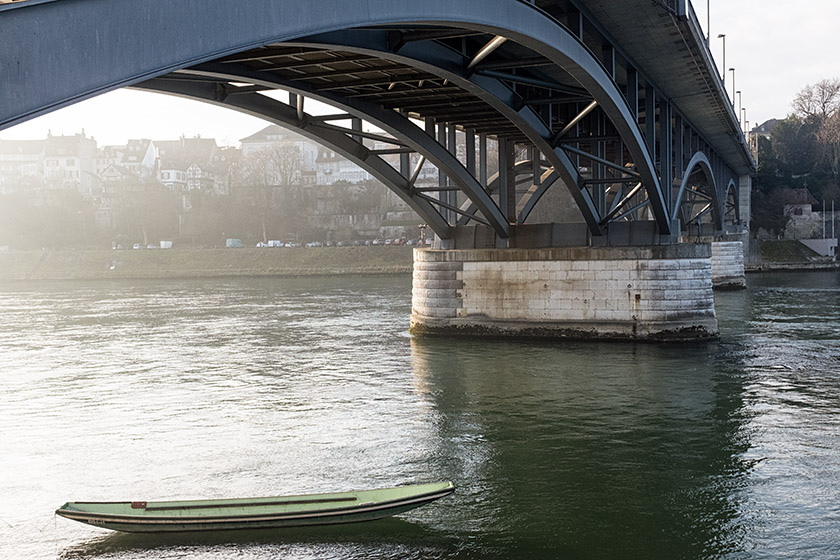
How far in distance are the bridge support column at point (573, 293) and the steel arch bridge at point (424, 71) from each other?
0.94 metres

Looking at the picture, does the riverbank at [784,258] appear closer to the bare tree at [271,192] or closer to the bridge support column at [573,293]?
the bare tree at [271,192]

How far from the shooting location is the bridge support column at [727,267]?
1882 inches

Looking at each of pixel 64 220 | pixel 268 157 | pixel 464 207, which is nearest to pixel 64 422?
pixel 464 207

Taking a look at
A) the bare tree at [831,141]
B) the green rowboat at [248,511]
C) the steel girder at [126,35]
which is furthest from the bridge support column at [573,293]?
the bare tree at [831,141]

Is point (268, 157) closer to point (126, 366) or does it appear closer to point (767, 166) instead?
point (767, 166)

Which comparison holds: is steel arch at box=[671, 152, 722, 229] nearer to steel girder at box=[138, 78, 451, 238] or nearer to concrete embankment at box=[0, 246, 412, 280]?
steel girder at box=[138, 78, 451, 238]

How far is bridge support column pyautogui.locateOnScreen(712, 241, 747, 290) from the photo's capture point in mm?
47812

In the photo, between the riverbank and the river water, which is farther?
the riverbank

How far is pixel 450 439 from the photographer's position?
13180 millimetres

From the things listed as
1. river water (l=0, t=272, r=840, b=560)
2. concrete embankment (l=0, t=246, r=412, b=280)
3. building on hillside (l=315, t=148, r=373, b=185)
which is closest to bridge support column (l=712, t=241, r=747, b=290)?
river water (l=0, t=272, r=840, b=560)

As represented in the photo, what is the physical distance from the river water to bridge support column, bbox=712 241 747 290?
21.6m

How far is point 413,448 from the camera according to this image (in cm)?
1250

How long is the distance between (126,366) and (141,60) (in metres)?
16.6

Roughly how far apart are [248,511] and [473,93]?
1035 cm
